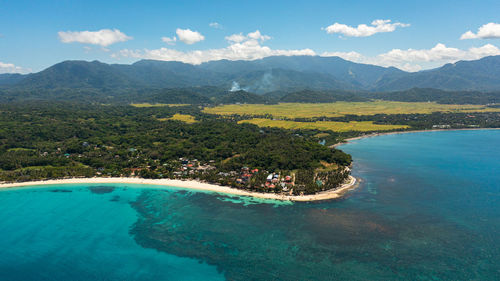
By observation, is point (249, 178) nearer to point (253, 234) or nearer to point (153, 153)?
point (253, 234)

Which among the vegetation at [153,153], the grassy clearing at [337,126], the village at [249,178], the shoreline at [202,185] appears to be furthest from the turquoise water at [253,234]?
the grassy clearing at [337,126]

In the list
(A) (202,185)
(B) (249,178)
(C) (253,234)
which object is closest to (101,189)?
(A) (202,185)

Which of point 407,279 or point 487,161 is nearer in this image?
point 407,279

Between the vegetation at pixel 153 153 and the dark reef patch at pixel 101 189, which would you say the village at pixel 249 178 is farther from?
the dark reef patch at pixel 101 189

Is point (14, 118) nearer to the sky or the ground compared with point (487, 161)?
nearer to the sky

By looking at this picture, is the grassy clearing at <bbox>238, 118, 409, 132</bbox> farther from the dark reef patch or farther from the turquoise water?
the dark reef patch

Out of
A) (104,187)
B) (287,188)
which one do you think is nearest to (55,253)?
(104,187)

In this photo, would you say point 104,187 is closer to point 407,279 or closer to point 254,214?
point 254,214
